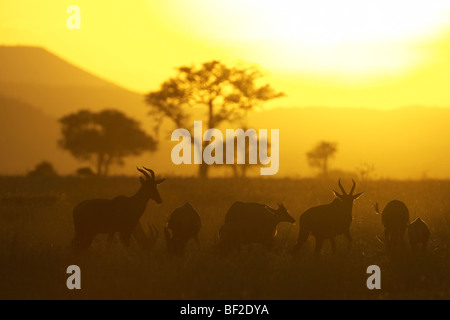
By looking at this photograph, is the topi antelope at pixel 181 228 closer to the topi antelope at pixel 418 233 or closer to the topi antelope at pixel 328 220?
the topi antelope at pixel 328 220

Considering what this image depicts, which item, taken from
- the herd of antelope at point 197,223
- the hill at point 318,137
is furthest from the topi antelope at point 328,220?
the hill at point 318,137

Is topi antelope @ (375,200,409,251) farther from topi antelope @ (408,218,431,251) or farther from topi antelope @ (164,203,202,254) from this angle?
topi antelope @ (164,203,202,254)

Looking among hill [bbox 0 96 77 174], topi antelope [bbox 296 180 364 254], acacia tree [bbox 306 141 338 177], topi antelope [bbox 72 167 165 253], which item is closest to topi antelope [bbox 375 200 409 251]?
topi antelope [bbox 296 180 364 254]

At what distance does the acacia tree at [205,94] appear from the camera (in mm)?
51188

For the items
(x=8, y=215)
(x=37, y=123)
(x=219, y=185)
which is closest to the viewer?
(x=8, y=215)

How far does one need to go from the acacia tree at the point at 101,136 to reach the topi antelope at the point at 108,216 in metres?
55.3

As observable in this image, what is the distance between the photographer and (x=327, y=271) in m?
12.8

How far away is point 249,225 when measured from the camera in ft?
46.2

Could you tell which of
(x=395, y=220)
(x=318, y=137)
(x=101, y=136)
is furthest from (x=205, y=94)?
(x=318, y=137)

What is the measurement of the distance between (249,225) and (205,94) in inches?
1495

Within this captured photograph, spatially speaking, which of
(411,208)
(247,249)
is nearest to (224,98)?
(411,208)

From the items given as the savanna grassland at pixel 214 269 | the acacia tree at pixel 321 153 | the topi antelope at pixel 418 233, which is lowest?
the savanna grassland at pixel 214 269
